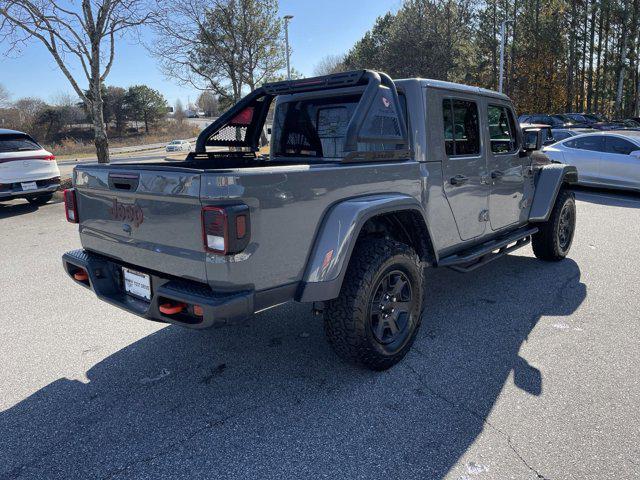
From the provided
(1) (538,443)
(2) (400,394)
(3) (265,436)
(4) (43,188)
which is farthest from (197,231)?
(4) (43,188)

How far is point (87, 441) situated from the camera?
241cm

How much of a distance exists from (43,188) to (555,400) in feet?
33.3

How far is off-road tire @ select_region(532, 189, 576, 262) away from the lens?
5.21 metres

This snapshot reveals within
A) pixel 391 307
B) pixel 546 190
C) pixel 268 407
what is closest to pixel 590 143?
pixel 546 190

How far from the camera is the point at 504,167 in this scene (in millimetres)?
4359

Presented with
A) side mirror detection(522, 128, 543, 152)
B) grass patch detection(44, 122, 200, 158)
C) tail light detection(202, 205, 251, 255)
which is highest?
grass patch detection(44, 122, 200, 158)

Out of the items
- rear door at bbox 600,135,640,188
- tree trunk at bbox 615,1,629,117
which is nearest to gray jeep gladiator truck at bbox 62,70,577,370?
rear door at bbox 600,135,640,188

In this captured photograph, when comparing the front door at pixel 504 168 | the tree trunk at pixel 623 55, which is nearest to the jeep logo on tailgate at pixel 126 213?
the front door at pixel 504 168

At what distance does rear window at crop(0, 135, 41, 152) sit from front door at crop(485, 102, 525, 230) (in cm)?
921

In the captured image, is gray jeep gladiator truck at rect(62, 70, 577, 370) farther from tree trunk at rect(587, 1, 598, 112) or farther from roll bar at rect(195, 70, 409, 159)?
tree trunk at rect(587, 1, 598, 112)

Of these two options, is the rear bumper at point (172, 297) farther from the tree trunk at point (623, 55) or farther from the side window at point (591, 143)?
the tree trunk at point (623, 55)

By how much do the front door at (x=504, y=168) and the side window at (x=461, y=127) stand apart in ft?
Answer: 0.71

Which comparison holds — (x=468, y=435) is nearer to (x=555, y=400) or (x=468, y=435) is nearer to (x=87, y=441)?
(x=555, y=400)

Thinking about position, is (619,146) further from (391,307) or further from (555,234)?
(391,307)
